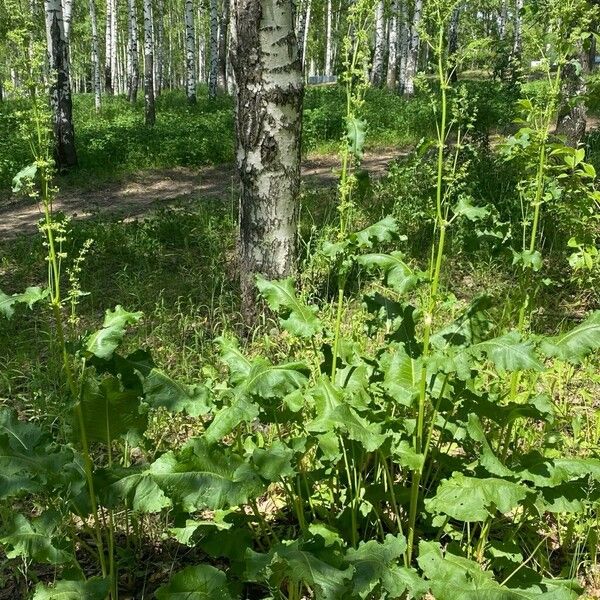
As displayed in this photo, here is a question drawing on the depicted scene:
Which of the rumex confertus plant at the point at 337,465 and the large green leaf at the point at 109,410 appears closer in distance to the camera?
the rumex confertus plant at the point at 337,465

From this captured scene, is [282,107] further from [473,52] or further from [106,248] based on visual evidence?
[106,248]

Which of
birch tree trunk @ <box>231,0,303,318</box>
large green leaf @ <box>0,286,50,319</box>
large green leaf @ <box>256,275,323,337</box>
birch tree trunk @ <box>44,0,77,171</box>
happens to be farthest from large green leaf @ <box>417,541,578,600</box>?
birch tree trunk @ <box>44,0,77,171</box>

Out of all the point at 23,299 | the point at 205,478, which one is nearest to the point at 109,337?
the point at 23,299

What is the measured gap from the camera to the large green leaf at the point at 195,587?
2.06 m

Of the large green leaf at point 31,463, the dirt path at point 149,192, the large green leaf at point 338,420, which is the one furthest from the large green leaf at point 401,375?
the dirt path at point 149,192

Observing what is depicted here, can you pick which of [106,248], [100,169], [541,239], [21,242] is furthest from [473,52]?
[100,169]

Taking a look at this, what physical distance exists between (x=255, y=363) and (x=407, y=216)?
4.44m

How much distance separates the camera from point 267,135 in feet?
14.0

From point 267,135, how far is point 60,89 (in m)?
7.95

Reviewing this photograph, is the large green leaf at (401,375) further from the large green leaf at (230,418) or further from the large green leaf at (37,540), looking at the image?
the large green leaf at (37,540)

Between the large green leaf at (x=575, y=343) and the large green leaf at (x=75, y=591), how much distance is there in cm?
180

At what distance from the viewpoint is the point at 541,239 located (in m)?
5.85

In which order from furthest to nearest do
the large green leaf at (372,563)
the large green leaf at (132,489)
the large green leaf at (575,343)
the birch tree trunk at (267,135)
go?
1. the birch tree trunk at (267,135)
2. the large green leaf at (575,343)
3. the large green leaf at (132,489)
4. the large green leaf at (372,563)

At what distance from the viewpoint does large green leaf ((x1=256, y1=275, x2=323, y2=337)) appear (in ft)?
8.46
